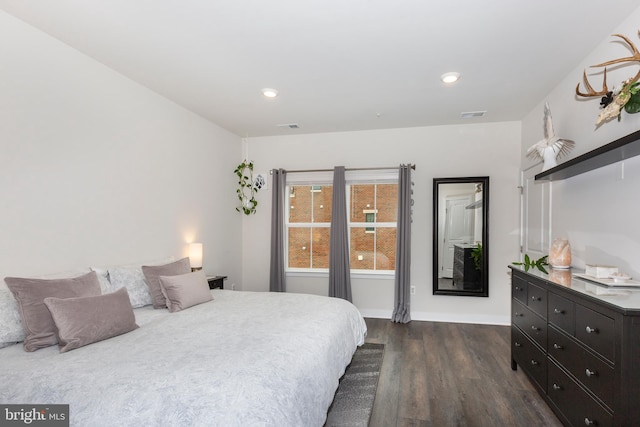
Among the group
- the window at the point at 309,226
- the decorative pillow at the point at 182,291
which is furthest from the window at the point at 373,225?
the decorative pillow at the point at 182,291

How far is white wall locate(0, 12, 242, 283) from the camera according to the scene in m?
2.32

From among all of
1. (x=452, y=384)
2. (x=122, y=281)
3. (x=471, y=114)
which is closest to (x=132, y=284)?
(x=122, y=281)

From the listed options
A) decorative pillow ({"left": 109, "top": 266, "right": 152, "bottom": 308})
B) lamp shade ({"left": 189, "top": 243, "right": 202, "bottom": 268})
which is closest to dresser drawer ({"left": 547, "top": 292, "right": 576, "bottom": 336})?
decorative pillow ({"left": 109, "top": 266, "right": 152, "bottom": 308})

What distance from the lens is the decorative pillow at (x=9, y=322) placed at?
1952 mm

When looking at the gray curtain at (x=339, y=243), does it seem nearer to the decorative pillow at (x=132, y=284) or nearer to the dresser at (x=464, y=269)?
the dresser at (x=464, y=269)

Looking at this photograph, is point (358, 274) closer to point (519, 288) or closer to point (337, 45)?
point (519, 288)

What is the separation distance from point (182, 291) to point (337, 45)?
2.32 meters

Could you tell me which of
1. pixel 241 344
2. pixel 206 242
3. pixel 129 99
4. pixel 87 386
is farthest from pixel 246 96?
pixel 87 386

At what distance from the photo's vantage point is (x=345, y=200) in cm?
503

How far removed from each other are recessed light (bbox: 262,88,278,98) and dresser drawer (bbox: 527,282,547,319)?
2.92 meters

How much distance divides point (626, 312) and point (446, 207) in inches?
127

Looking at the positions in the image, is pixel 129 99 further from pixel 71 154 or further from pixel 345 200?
pixel 345 200

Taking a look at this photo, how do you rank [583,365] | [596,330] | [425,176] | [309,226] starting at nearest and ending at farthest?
[596,330]
[583,365]
[425,176]
[309,226]
